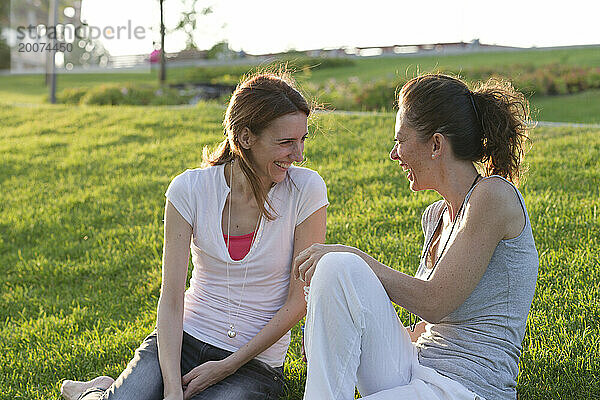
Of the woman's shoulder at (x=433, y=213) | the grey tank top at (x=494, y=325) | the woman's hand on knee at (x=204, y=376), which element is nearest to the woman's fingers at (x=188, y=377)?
the woman's hand on knee at (x=204, y=376)

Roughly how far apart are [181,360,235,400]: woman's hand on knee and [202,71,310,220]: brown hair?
701mm

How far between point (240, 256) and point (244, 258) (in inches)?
1.8

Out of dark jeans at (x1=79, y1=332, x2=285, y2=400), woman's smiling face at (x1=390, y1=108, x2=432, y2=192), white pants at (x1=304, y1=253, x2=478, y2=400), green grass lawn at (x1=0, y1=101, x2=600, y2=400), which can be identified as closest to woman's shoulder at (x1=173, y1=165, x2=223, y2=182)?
green grass lawn at (x1=0, y1=101, x2=600, y2=400)

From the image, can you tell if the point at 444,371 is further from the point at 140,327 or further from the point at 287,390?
the point at 140,327

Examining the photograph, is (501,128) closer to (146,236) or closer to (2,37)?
(146,236)

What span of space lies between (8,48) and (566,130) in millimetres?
32361

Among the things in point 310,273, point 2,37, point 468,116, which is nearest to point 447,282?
point 310,273

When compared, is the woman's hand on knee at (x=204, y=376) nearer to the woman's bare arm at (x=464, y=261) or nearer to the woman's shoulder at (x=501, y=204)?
the woman's bare arm at (x=464, y=261)

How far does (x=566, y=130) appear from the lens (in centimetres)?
780

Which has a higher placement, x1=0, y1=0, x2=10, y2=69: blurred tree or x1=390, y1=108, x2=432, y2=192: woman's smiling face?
x1=0, y1=0, x2=10, y2=69: blurred tree

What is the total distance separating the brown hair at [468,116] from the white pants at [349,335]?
619mm

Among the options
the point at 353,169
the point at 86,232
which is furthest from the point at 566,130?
the point at 86,232

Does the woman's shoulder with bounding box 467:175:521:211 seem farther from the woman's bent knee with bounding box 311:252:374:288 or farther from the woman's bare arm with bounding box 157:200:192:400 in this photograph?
the woman's bare arm with bounding box 157:200:192:400

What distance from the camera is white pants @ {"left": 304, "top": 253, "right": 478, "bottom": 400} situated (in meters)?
2.32
